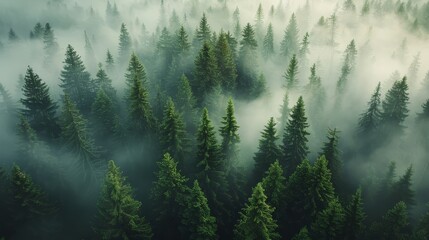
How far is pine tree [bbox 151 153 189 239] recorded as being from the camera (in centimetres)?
3444

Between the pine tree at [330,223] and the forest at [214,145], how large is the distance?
0.40 ft

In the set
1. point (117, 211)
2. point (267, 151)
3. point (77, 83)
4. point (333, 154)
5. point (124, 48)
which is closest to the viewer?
point (117, 211)

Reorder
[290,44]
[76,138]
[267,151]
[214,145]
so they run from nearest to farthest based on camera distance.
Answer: [214,145]
[76,138]
[267,151]
[290,44]

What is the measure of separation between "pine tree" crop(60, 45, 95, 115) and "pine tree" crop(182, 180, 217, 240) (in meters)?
33.2

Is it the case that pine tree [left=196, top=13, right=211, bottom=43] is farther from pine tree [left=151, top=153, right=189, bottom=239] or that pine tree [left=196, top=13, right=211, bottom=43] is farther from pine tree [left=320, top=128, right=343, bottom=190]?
pine tree [left=151, top=153, right=189, bottom=239]

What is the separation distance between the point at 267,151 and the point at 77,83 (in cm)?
3473

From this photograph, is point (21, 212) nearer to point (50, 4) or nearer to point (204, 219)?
point (204, 219)

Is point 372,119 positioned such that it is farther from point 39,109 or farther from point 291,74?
point 39,109

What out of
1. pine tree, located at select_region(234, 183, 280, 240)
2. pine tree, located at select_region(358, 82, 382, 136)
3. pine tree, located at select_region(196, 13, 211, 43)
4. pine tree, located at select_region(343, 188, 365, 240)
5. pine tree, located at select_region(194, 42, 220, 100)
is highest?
pine tree, located at select_region(196, 13, 211, 43)

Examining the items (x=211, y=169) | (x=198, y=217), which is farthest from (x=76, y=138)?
(x=198, y=217)

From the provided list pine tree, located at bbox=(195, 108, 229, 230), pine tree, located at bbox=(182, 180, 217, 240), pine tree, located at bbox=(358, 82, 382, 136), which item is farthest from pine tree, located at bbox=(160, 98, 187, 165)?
pine tree, located at bbox=(358, 82, 382, 136)

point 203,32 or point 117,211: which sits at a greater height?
point 203,32

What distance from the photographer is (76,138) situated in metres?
41.7

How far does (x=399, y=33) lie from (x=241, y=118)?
73.0 metres
